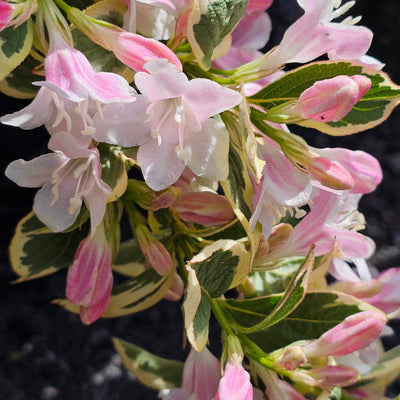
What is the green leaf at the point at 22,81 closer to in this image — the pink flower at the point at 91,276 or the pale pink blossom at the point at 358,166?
the pink flower at the point at 91,276

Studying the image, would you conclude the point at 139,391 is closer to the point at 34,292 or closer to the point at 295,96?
the point at 34,292

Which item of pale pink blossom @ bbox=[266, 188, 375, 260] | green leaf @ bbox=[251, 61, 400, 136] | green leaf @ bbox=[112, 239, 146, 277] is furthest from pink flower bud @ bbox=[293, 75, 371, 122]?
green leaf @ bbox=[112, 239, 146, 277]

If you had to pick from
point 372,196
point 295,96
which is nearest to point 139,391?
point 372,196

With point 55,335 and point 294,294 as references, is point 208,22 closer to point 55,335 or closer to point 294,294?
point 294,294

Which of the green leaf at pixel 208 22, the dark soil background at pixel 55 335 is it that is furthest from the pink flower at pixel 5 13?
the dark soil background at pixel 55 335

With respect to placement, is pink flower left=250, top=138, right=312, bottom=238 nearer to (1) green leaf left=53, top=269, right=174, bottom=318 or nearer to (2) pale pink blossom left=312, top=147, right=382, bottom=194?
(2) pale pink blossom left=312, top=147, right=382, bottom=194

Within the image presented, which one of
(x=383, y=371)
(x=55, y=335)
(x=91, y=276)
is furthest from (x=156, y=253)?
(x=55, y=335)
